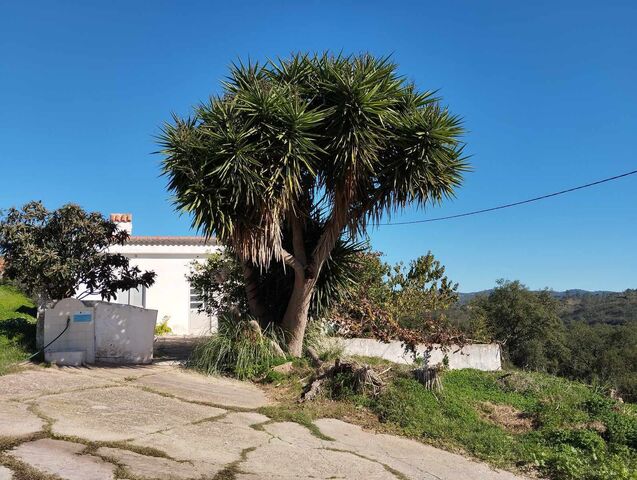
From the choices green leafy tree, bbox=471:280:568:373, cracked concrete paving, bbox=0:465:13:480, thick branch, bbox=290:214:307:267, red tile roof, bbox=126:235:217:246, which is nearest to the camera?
cracked concrete paving, bbox=0:465:13:480

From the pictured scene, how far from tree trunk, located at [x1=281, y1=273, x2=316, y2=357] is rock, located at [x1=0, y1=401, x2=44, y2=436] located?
5.79m

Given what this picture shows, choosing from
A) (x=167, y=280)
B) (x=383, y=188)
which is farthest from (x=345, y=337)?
(x=167, y=280)

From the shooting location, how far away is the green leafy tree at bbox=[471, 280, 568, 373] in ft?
85.8

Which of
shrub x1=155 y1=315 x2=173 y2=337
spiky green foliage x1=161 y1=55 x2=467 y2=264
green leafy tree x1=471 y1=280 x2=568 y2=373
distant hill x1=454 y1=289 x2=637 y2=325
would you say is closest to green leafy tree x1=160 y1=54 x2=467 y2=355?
spiky green foliage x1=161 y1=55 x2=467 y2=264

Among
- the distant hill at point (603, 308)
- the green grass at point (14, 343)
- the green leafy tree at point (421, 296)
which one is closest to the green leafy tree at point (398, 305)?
the green leafy tree at point (421, 296)

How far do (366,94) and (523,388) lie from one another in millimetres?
6570

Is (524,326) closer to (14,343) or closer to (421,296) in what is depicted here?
(421,296)

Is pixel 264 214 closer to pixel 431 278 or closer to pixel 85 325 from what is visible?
pixel 85 325

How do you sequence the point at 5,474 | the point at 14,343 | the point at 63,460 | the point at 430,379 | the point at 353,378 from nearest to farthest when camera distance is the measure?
the point at 5,474, the point at 63,460, the point at 353,378, the point at 430,379, the point at 14,343

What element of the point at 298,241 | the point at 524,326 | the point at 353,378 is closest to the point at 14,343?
the point at 298,241

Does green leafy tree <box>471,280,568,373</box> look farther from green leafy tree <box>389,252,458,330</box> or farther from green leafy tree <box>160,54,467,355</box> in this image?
green leafy tree <box>160,54,467,355</box>

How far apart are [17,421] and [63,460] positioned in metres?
1.56

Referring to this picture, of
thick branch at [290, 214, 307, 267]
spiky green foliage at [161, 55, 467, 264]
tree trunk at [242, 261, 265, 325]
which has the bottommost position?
tree trunk at [242, 261, 265, 325]

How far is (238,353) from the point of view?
35.8ft
